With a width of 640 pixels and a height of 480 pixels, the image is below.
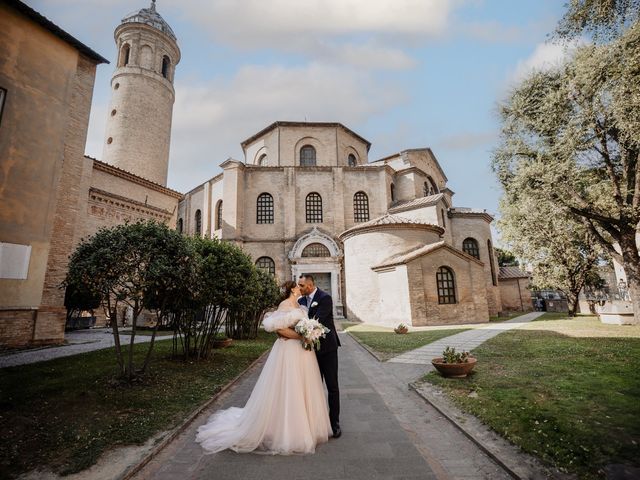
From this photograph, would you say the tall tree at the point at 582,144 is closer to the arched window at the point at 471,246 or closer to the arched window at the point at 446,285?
the arched window at the point at 446,285

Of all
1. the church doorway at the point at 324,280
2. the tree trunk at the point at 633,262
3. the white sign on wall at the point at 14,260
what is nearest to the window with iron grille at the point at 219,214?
the church doorway at the point at 324,280

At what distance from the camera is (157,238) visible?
614 centimetres

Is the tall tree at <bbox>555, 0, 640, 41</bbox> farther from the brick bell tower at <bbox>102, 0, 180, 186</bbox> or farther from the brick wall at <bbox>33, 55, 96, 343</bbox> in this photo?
the brick bell tower at <bbox>102, 0, 180, 186</bbox>

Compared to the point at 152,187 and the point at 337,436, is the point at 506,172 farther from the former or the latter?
the point at 152,187

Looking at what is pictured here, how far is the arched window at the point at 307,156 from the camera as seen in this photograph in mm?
29344

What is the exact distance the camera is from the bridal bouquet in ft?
12.8

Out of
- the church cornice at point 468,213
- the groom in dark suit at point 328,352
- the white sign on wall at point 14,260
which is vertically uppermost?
the church cornice at point 468,213

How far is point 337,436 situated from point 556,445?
243cm

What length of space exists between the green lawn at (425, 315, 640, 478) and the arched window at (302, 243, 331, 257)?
16.8 m

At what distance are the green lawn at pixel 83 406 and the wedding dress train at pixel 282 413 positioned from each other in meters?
1.04

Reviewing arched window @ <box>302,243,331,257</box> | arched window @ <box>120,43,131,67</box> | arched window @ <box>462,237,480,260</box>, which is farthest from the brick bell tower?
arched window @ <box>462,237,480,260</box>

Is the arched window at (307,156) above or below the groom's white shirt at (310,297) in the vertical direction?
above

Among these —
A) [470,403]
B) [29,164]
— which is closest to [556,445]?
[470,403]

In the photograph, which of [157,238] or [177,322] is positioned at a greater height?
[157,238]
